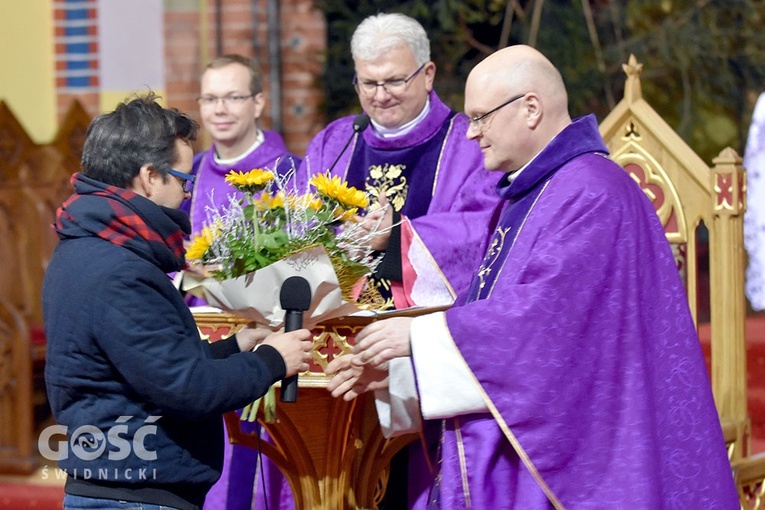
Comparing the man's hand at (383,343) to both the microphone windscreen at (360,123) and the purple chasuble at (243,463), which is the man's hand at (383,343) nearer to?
the purple chasuble at (243,463)

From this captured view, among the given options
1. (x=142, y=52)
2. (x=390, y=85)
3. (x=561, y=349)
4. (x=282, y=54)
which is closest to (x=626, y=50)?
(x=282, y=54)

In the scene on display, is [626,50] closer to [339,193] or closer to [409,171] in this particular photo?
[409,171]

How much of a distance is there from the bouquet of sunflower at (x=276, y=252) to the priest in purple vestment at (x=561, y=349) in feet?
0.76

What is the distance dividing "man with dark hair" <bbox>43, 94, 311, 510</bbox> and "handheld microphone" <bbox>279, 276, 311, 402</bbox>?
0.11 m

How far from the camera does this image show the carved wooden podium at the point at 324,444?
11.9 feet

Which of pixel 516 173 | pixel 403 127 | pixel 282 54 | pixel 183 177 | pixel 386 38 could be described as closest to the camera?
pixel 183 177

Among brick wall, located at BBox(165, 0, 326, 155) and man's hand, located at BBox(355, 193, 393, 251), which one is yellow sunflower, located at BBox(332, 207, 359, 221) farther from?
brick wall, located at BBox(165, 0, 326, 155)

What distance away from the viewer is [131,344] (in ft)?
8.64

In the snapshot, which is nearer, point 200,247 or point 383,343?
point 383,343

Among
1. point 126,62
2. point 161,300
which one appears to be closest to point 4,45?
point 126,62

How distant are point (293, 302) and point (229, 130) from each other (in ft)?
6.75

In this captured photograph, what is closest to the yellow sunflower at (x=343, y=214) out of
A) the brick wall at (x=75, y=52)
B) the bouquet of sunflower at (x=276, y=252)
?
the bouquet of sunflower at (x=276, y=252)

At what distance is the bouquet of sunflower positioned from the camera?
10.2 ft
